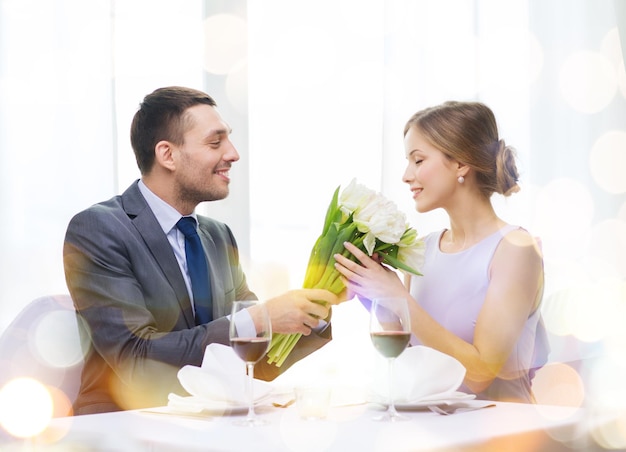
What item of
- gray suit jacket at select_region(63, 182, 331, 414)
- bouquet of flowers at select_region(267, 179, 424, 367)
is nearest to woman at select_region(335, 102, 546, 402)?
bouquet of flowers at select_region(267, 179, 424, 367)

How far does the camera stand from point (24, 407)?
153cm

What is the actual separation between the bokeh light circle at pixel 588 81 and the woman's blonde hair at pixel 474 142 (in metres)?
1.56

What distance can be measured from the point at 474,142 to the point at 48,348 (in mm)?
1341

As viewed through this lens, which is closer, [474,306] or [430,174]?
[474,306]

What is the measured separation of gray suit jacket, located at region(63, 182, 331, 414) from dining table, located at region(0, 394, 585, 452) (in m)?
0.42

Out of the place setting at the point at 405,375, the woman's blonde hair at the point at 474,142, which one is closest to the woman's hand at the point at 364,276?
the place setting at the point at 405,375

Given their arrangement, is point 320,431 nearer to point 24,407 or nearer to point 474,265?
point 24,407

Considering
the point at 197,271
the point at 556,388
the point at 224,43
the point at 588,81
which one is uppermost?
the point at 224,43

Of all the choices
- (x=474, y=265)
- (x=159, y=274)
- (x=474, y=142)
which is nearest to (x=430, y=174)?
(x=474, y=142)

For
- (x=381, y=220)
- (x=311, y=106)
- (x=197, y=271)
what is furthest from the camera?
(x=311, y=106)

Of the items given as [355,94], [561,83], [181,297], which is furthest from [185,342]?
[561,83]

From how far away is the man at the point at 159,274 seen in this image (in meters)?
1.88

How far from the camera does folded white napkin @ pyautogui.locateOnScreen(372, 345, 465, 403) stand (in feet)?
4.75

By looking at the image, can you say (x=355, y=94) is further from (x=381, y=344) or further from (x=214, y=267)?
(x=381, y=344)
